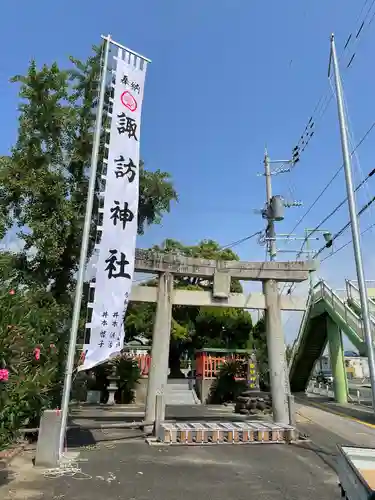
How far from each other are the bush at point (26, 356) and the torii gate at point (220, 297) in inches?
96.8

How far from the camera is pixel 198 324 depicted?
92.6ft

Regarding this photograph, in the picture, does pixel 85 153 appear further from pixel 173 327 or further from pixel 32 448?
pixel 173 327

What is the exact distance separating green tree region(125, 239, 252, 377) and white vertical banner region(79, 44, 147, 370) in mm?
16176

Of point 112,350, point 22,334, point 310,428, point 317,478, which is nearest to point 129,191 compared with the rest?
point 112,350

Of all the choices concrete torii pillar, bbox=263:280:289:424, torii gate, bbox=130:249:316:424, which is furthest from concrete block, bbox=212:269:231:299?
concrete torii pillar, bbox=263:280:289:424

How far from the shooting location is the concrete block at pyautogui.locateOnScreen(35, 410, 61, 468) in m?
7.09

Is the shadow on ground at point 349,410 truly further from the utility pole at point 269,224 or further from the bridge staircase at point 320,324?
the utility pole at point 269,224

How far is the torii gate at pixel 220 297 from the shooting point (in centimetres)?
1104

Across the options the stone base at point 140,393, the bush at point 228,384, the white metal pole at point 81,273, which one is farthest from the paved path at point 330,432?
the stone base at point 140,393

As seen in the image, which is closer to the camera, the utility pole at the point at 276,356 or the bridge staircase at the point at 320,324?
the utility pole at the point at 276,356

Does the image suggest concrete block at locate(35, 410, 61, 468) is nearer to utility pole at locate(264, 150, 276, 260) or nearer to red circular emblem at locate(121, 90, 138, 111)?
red circular emblem at locate(121, 90, 138, 111)

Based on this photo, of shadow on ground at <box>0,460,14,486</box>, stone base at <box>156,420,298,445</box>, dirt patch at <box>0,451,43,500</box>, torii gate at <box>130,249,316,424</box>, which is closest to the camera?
dirt patch at <box>0,451,43,500</box>

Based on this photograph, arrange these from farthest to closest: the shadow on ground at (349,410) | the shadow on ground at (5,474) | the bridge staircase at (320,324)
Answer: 1. the bridge staircase at (320,324)
2. the shadow on ground at (349,410)
3. the shadow on ground at (5,474)

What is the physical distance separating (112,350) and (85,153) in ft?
19.1
